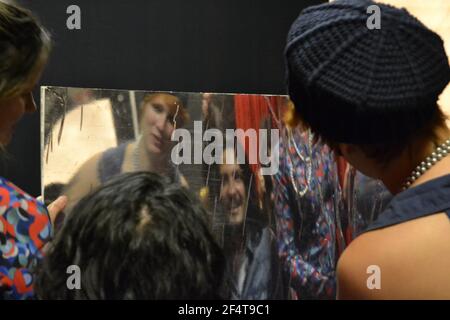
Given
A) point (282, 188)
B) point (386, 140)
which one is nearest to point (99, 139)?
point (282, 188)

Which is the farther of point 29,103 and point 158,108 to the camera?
point 158,108

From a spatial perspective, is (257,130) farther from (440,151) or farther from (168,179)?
(440,151)

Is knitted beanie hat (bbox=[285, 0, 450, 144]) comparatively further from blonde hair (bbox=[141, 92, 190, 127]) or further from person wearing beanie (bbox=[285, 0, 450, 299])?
blonde hair (bbox=[141, 92, 190, 127])

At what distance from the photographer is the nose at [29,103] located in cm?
146

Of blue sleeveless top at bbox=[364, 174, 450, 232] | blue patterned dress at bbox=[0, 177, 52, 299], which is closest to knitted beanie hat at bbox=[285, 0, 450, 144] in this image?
blue sleeveless top at bbox=[364, 174, 450, 232]

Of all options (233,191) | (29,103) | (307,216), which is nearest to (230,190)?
(233,191)

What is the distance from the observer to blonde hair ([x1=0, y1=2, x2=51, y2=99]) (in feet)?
4.36

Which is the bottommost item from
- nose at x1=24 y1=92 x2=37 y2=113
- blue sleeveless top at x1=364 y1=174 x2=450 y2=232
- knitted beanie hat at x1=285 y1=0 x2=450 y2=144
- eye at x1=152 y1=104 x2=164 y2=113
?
blue sleeveless top at x1=364 y1=174 x2=450 y2=232

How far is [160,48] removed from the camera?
66.8 inches

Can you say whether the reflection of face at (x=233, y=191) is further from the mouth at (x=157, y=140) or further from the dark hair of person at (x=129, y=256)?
the dark hair of person at (x=129, y=256)

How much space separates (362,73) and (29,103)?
84 cm

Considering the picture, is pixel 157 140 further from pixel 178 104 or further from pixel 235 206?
pixel 235 206

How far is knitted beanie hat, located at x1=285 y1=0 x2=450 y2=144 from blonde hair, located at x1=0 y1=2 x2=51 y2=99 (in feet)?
2.08

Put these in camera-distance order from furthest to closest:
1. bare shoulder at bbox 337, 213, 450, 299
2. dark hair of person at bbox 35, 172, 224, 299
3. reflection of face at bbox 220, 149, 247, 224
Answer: reflection of face at bbox 220, 149, 247, 224 < dark hair of person at bbox 35, 172, 224, 299 < bare shoulder at bbox 337, 213, 450, 299
